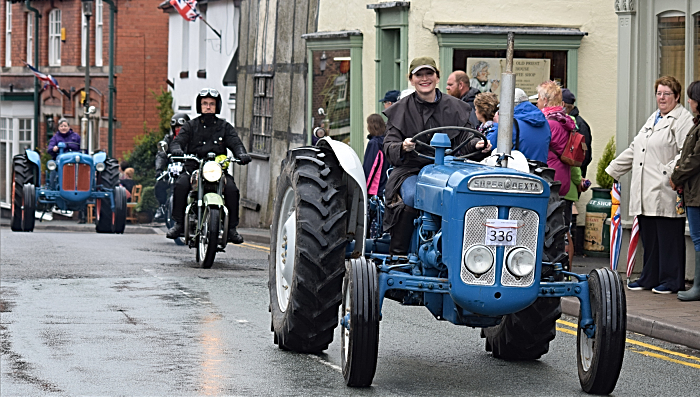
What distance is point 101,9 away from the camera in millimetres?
42781

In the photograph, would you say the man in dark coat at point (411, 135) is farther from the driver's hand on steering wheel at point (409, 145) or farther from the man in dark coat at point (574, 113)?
the man in dark coat at point (574, 113)

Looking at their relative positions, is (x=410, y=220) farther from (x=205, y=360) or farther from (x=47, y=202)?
(x=47, y=202)

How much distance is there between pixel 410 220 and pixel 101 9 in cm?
3680

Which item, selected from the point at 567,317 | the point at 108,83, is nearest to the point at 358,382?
the point at 567,317

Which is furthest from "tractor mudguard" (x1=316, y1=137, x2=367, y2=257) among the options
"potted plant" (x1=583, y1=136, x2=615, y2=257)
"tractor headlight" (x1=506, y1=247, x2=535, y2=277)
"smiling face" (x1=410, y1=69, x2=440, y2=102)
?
"potted plant" (x1=583, y1=136, x2=615, y2=257)

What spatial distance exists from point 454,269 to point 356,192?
170cm

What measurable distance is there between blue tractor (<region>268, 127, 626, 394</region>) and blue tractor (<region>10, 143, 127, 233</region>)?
15.3 meters

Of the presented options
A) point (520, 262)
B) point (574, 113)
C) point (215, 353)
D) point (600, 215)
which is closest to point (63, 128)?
point (600, 215)

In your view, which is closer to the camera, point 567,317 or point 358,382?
point 358,382

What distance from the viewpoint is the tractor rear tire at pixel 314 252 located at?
7945 millimetres

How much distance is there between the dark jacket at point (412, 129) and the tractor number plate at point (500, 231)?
1.15 m

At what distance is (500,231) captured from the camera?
6.76m

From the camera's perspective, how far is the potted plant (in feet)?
51.6

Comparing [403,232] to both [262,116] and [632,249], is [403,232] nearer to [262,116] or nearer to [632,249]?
[632,249]
